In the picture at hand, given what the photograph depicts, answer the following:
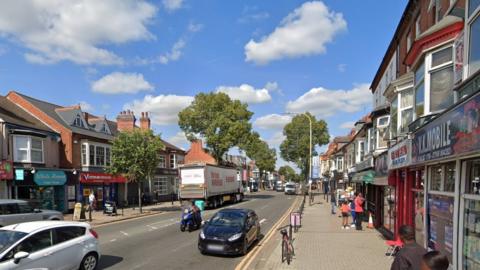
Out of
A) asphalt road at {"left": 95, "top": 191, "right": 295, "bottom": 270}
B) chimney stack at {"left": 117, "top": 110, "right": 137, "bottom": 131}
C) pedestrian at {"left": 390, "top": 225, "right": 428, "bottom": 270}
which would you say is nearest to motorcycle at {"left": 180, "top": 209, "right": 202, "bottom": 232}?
asphalt road at {"left": 95, "top": 191, "right": 295, "bottom": 270}

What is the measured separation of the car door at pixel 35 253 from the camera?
738 centimetres

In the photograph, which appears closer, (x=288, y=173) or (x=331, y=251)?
(x=331, y=251)

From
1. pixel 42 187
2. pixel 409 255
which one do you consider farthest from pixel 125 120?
pixel 409 255

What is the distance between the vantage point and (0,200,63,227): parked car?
49.2ft

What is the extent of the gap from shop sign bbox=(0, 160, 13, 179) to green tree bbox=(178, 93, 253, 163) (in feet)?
85.3

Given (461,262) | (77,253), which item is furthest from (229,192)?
(461,262)

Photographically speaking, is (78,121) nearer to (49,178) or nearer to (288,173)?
(49,178)

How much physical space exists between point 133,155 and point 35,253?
20045 mm

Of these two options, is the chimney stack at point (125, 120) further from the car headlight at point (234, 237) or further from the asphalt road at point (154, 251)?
the car headlight at point (234, 237)

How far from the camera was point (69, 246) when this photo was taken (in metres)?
8.84

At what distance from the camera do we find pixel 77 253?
9055 mm

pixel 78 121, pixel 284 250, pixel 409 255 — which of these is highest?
pixel 78 121

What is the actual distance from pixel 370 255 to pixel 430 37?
6548 mm

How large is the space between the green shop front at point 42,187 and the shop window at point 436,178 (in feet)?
72.4
